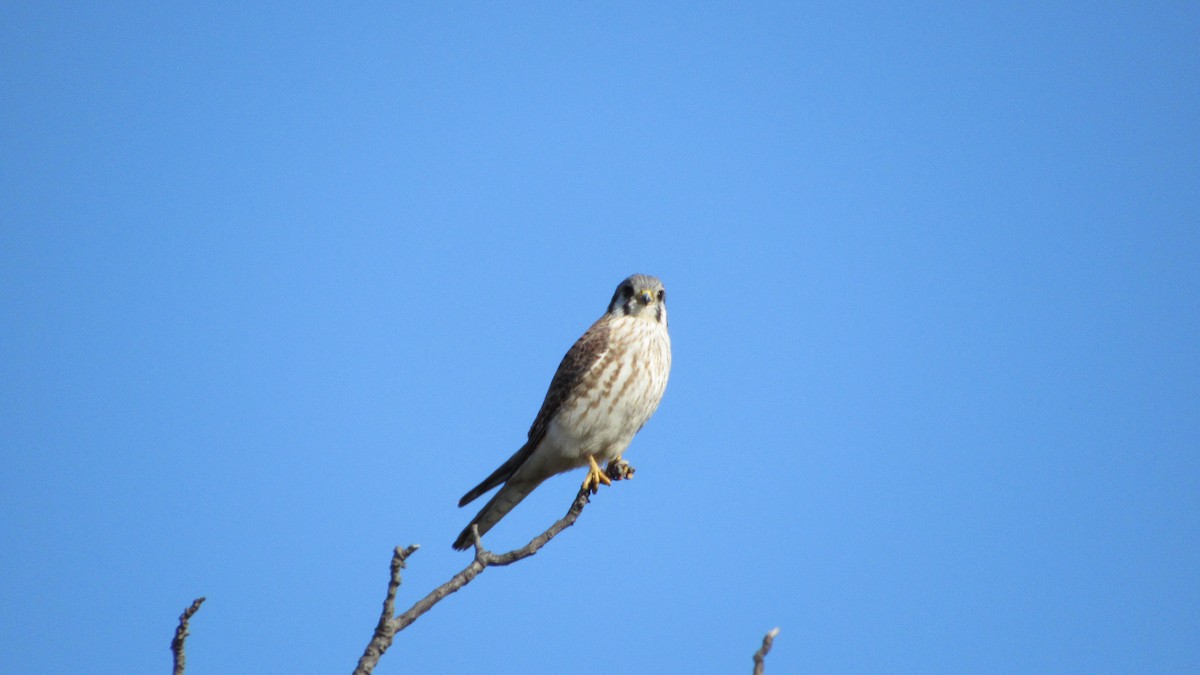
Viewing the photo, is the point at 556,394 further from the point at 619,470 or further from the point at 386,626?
the point at 386,626

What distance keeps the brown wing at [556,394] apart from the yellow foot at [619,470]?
0.40 metres

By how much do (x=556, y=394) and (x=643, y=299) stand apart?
0.75 metres

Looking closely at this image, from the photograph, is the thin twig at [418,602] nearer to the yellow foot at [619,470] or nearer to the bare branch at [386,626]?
the bare branch at [386,626]

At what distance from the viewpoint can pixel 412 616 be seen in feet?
8.70

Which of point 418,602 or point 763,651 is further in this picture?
→ point 418,602

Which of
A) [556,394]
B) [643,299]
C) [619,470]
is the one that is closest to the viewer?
[619,470]

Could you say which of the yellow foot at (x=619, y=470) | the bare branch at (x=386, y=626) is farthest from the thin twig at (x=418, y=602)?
the yellow foot at (x=619, y=470)

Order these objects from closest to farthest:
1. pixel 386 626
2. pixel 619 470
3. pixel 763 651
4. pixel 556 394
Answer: pixel 763 651 → pixel 386 626 → pixel 619 470 → pixel 556 394

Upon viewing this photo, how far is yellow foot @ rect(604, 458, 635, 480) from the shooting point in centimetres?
509

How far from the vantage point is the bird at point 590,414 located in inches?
207

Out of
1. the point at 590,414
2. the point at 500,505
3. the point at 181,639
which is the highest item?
the point at 590,414

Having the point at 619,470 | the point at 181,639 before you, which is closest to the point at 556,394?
the point at 619,470

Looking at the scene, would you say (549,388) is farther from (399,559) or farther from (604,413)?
(399,559)

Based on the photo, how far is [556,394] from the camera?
543 centimetres
